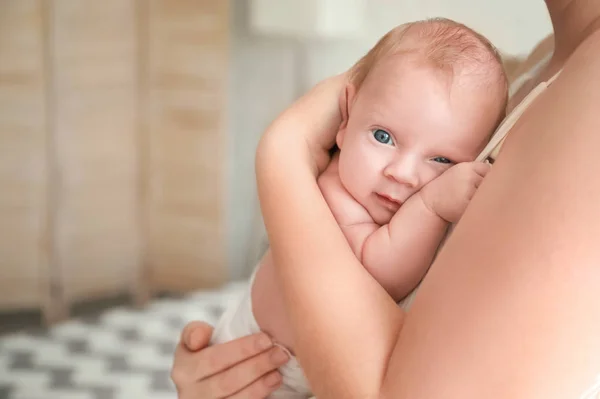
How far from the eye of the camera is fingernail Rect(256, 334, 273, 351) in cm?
82

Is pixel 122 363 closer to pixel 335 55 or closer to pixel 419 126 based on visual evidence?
pixel 335 55

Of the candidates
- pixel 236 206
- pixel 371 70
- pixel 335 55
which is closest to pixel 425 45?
pixel 371 70

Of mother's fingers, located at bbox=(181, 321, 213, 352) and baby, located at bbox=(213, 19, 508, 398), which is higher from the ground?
baby, located at bbox=(213, 19, 508, 398)

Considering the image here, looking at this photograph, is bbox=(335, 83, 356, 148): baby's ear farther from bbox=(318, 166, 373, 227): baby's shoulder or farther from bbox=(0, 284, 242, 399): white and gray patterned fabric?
bbox=(0, 284, 242, 399): white and gray patterned fabric

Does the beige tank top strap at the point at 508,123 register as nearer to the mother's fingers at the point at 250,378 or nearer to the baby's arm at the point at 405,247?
the baby's arm at the point at 405,247

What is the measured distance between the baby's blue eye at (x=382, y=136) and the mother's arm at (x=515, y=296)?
0.20 metres

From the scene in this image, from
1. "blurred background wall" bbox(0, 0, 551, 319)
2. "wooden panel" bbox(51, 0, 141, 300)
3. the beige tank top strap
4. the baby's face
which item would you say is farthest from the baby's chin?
"wooden panel" bbox(51, 0, 141, 300)

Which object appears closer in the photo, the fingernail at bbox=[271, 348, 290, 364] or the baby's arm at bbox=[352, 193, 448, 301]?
the baby's arm at bbox=[352, 193, 448, 301]

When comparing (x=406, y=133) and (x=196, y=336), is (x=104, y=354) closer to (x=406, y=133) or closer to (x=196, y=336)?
(x=196, y=336)

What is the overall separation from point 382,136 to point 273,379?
326 mm

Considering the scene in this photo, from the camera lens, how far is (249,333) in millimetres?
877

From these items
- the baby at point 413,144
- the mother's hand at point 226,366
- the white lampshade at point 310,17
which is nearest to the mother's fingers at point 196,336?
the mother's hand at point 226,366

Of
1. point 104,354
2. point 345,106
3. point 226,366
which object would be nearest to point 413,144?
point 345,106

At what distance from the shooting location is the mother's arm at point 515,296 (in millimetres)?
471
